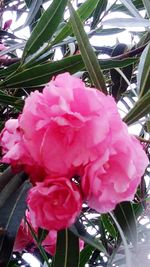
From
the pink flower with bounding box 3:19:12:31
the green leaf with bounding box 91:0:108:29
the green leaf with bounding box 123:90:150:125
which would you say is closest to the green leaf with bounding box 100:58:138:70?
the green leaf with bounding box 123:90:150:125

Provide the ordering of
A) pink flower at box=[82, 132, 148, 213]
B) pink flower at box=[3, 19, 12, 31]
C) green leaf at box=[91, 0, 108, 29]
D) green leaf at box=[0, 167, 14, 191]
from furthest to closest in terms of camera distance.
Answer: pink flower at box=[3, 19, 12, 31] → green leaf at box=[91, 0, 108, 29] → green leaf at box=[0, 167, 14, 191] → pink flower at box=[82, 132, 148, 213]

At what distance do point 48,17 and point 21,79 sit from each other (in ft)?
0.45

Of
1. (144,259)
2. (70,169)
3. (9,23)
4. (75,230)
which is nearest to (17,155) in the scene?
(70,169)

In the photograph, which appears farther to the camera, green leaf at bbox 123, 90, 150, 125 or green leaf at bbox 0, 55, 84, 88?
green leaf at bbox 0, 55, 84, 88

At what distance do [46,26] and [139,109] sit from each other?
1.12ft

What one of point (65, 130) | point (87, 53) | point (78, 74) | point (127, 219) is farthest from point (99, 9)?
point (65, 130)

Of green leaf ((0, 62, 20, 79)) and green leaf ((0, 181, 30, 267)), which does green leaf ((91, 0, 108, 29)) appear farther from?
green leaf ((0, 181, 30, 267))

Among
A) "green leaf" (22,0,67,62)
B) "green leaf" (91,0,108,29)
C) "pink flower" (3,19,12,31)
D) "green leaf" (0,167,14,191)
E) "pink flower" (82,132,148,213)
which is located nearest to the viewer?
"pink flower" (82,132,148,213)

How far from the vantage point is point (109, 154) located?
0.56 metres

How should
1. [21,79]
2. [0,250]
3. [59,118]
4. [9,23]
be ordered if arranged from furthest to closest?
[9,23] < [21,79] < [0,250] < [59,118]

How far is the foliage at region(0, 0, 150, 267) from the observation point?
74cm

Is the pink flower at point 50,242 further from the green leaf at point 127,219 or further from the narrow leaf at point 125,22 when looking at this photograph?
the narrow leaf at point 125,22

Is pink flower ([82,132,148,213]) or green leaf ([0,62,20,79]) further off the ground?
green leaf ([0,62,20,79])

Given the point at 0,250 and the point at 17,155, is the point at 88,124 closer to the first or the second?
the point at 17,155
